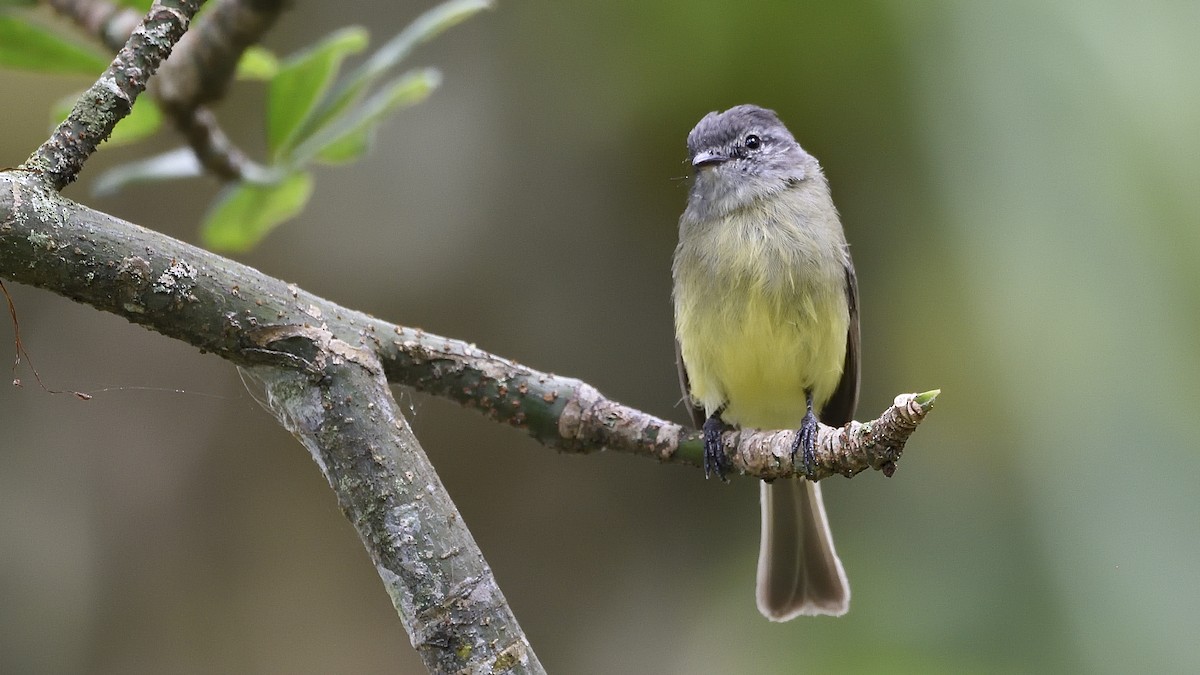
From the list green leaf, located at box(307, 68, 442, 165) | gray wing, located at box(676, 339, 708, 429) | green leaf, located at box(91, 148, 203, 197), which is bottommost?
gray wing, located at box(676, 339, 708, 429)

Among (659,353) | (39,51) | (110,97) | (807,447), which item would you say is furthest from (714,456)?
(659,353)

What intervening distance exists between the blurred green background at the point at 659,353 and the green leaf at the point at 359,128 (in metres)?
0.87

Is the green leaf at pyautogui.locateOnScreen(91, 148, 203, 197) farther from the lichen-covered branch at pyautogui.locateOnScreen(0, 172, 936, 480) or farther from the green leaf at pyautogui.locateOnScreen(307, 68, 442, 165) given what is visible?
the lichen-covered branch at pyautogui.locateOnScreen(0, 172, 936, 480)

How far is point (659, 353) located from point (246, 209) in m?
1.72

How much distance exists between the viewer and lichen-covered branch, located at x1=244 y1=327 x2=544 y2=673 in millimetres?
1227

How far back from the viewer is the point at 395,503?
126 centimetres

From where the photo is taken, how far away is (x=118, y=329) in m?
3.30

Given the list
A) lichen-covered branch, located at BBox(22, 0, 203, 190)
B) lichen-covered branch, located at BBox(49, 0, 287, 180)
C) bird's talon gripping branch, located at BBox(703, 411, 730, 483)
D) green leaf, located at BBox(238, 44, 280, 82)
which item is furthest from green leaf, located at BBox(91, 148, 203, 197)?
bird's talon gripping branch, located at BBox(703, 411, 730, 483)

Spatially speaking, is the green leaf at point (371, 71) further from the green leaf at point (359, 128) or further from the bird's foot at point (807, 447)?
the bird's foot at point (807, 447)

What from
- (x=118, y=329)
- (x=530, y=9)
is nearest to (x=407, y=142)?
(x=530, y=9)

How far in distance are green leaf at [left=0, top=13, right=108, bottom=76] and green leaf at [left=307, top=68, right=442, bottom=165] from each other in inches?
13.9

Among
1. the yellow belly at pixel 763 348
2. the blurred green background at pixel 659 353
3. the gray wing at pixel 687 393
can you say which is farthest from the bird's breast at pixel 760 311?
the blurred green background at pixel 659 353

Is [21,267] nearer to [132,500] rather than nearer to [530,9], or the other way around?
[132,500]

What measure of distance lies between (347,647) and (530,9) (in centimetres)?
205
